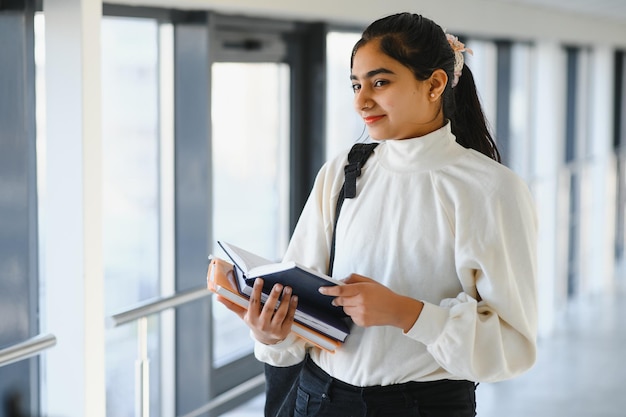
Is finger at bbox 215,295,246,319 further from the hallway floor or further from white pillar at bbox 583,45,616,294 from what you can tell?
white pillar at bbox 583,45,616,294

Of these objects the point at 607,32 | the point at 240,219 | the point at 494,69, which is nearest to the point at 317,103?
the point at 240,219

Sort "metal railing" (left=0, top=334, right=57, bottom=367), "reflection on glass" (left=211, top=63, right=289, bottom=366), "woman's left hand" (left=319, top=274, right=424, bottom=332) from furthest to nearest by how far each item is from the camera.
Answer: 1. "reflection on glass" (left=211, top=63, right=289, bottom=366)
2. "metal railing" (left=0, top=334, right=57, bottom=367)
3. "woman's left hand" (left=319, top=274, right=424, bottom=332)

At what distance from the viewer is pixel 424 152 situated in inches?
39.4

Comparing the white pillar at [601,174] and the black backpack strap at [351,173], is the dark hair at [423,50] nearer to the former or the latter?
the black backpack strap at [351,173]

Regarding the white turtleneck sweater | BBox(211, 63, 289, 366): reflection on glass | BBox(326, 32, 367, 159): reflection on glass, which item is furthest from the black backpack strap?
BBox(326, 32, 367, 159): reflection on glass

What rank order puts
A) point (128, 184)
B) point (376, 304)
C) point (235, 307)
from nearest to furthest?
point (376, 304) → point (235, 307) → point (128, 184)

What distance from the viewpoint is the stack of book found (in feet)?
3.17

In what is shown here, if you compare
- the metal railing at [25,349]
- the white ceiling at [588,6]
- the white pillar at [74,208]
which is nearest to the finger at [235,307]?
the metal railing at [25,349]

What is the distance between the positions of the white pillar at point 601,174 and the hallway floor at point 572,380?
0.61 m

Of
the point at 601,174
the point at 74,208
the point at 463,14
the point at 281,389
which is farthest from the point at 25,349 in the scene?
the point at 601,174

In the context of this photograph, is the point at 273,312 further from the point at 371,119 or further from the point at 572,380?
the point at 572,380

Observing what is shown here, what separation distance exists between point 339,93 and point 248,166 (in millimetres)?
555

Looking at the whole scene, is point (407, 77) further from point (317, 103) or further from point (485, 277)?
point (317, 103)

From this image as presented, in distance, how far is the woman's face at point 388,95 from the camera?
0.97 metres
